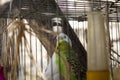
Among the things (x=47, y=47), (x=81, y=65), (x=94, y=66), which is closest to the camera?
(x=94, y=66)

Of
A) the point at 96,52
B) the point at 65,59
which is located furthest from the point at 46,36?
the point at 96,52

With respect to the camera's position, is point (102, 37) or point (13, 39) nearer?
point (102, 37)

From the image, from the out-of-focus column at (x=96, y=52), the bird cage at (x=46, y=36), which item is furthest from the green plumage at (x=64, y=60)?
the out-of-focus column at (x=96, y=52)

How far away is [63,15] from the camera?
0.94m

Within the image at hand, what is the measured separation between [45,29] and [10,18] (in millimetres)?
149

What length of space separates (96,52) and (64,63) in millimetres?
268

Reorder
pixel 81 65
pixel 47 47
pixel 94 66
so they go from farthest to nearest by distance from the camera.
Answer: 1. pixel 47 47
2. pixel 81 65
3. pixel 94 66

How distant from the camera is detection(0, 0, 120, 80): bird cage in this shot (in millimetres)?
819

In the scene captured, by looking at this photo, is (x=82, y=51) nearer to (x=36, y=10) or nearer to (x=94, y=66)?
(x=36, y=10)

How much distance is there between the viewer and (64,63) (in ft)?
2.62

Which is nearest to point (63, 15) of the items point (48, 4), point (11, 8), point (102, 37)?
point (48, 4)

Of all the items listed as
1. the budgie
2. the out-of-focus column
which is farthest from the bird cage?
the out-of-focus column

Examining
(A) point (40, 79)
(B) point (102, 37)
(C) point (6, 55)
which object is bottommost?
(A) point (40, 79)

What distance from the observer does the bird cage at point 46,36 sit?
2.69 feet
